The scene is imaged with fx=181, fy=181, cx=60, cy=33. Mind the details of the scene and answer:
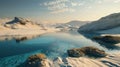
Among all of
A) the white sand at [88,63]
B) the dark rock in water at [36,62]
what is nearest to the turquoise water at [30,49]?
the dark rock in water at [36,62]

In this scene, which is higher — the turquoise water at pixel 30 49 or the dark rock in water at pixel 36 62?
the dark rock in water at pixel 36 62

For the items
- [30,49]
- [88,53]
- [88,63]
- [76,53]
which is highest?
[76,53]

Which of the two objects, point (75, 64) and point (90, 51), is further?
point (90, 51)

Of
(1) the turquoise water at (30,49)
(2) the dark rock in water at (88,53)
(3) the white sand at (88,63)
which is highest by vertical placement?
(2) the dark rock in water at (88,53)

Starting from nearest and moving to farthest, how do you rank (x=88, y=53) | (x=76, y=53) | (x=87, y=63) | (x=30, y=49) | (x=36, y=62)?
(x=36, y=62) → (x=87, y=63) → (x=76, y=53) → (x=88, y=53) → (x=30, y=49)

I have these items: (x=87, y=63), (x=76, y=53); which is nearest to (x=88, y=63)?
(x=87, y=63)

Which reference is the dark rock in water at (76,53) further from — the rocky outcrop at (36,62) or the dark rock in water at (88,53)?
the rocky outcrop at (36,62)

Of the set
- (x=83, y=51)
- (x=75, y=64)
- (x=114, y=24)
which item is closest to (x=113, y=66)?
(x=75, y=64)

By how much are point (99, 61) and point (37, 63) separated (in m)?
8.99

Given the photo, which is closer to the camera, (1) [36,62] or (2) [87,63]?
(1) [36,62]

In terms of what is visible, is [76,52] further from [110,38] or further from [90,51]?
[110,38]

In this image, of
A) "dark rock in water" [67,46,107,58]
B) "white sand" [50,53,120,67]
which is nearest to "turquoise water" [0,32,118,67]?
"dark rock in water" [67,46,107,58]

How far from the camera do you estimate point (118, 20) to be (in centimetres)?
11706

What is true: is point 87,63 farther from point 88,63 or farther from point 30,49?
point 30,49
